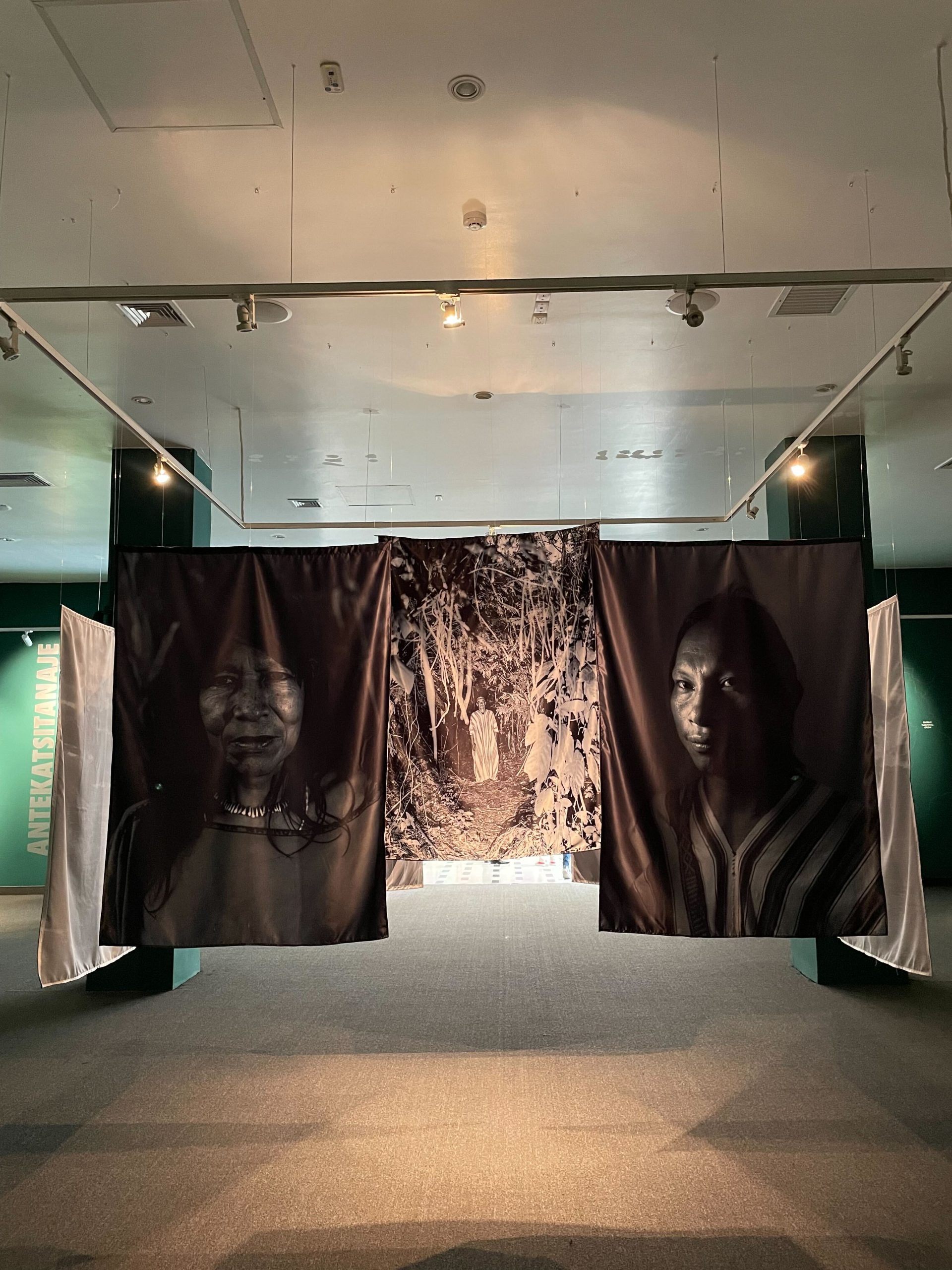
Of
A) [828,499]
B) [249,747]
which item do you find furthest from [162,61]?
[828,499]

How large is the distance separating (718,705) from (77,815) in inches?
134

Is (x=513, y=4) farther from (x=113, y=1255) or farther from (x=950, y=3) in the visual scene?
(x=113, y=1255)

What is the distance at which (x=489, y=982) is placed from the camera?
217 inches

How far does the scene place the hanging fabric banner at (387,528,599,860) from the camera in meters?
3.75

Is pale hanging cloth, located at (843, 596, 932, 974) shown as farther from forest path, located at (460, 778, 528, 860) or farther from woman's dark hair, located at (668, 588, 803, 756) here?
forest path, located at (460, 778, 528, 860)

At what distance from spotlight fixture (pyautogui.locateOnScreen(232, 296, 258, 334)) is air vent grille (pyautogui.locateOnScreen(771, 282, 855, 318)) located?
262cm

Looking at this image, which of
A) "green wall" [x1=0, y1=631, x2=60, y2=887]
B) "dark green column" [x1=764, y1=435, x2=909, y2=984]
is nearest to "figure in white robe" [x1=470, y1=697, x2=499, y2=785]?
"dark green column" [x1=764, y1=435, x2=909, y2=984]

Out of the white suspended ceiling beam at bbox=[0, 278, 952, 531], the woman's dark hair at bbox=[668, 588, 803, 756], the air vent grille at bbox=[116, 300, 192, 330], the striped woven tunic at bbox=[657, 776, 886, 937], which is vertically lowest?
the striped woven tunic at bbox=[657, 776, 886, 937]

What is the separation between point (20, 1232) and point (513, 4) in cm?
415

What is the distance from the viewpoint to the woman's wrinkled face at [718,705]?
138 inches

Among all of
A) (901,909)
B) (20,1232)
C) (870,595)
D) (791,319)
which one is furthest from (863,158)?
(20,1232)

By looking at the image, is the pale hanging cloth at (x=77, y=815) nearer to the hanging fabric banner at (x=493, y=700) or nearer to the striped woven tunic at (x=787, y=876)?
the hanging fabric banner at (x=493, y=700)

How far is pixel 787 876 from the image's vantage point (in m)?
3.43

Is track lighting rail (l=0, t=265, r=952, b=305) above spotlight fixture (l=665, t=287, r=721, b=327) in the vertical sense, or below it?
below
